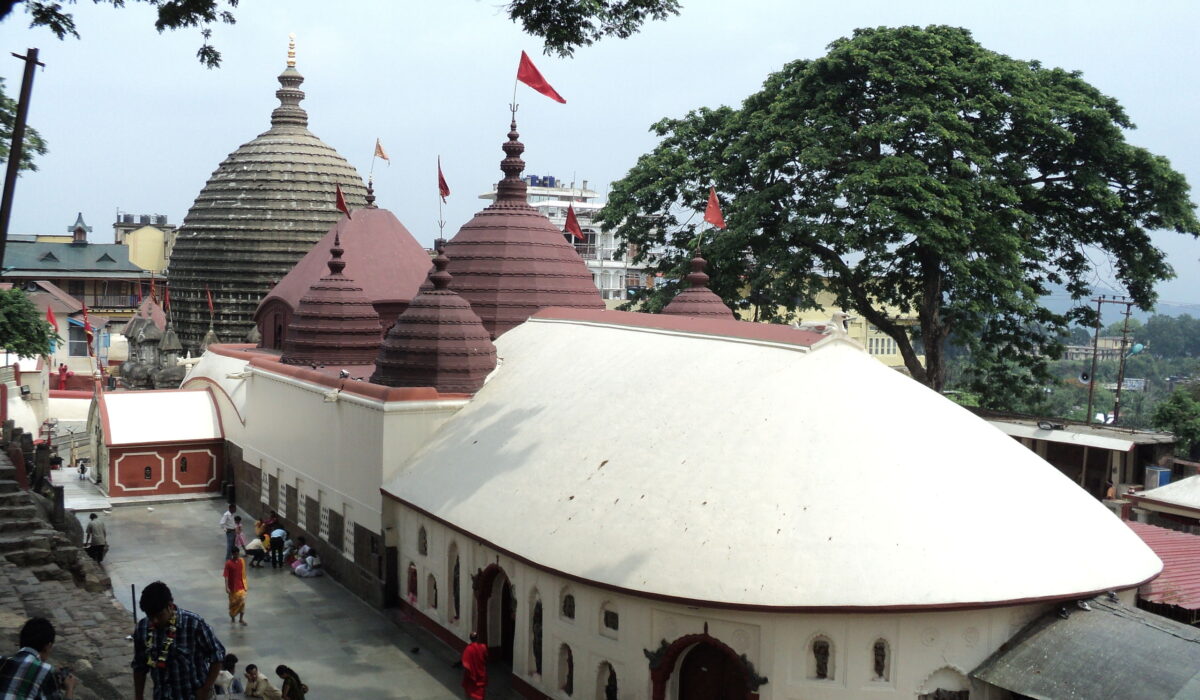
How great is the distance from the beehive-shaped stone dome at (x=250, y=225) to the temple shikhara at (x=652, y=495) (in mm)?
19506

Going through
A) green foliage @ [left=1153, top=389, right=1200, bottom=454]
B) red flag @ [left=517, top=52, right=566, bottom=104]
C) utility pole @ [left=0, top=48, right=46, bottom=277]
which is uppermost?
red flag @ [left=517, top=52, right=566, bottom=104]

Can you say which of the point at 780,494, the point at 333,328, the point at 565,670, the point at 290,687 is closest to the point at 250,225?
the point at 333,328

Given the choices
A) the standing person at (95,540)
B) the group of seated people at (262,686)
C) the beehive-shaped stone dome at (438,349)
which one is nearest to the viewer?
the group of seated people at (262,686)

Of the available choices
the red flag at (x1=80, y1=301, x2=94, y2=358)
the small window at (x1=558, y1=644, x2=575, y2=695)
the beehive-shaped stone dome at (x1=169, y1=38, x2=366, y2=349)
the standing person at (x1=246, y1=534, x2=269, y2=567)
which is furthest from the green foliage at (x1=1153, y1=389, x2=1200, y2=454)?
the red flag at (x1=80, y1=301, x2=94, y2=358)

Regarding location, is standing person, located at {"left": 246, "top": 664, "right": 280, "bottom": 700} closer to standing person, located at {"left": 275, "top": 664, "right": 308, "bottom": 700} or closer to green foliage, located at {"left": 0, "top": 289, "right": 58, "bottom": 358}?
standing person, located at {"left": 275, "top": 664, "right": 308, "bottom": 700}

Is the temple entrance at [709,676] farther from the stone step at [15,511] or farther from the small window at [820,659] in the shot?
the stone step at [15,511]

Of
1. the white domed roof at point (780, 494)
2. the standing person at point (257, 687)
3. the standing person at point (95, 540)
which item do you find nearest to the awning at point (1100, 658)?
the white domed roof at point (780, 494)

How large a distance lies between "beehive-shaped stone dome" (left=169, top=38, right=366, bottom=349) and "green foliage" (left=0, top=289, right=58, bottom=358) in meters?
18.1

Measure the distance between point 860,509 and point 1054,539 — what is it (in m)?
2.57

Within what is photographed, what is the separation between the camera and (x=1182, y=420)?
107 feet

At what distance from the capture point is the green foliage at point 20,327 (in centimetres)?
2827

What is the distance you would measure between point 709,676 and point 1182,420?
2328 centimetres

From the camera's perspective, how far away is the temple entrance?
47.1 ft

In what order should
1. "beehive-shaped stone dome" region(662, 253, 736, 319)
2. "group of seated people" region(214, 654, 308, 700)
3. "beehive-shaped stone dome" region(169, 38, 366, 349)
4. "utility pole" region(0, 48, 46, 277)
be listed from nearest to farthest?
"utility pole" region(0, 48, 46, 277) → "group of seated people" region(214, 654, 308, 700) → "beehive-shaped stone dome" region(662, 253, 736, 319) → "beehive-shaped stone dome" region(169, 38, 366, 349)
